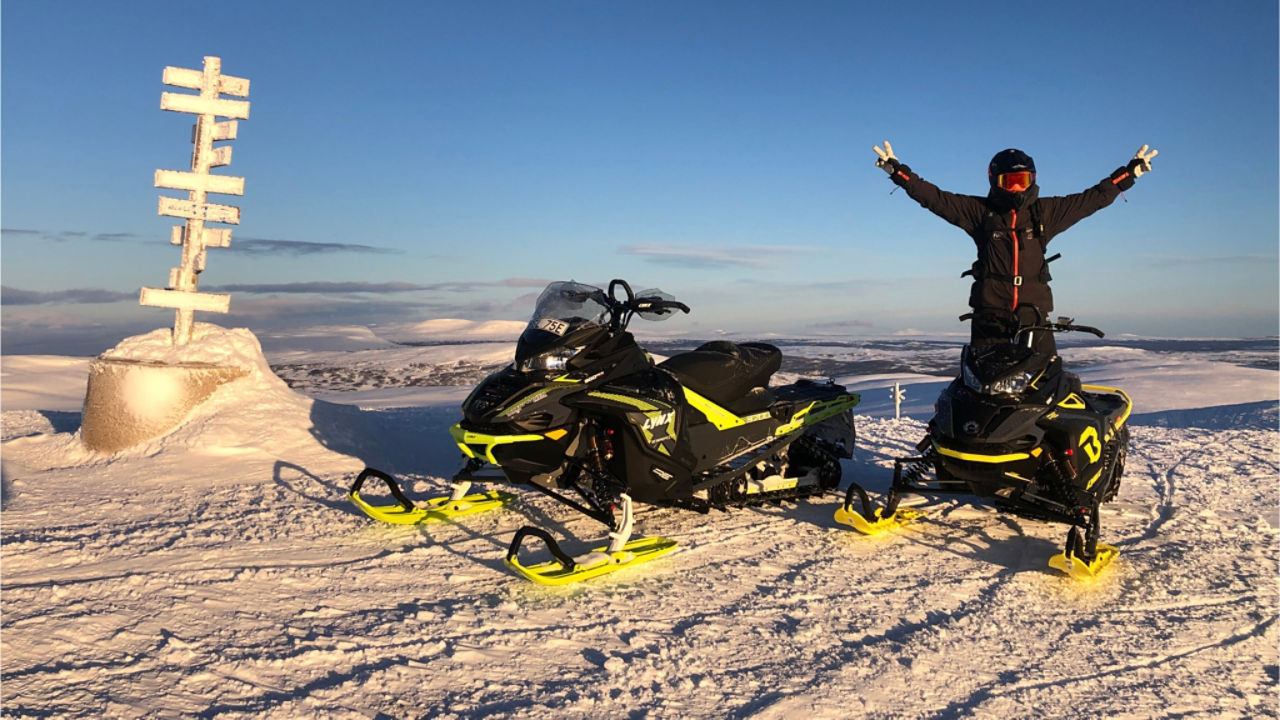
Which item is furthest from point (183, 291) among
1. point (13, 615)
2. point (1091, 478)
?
point (1091, 478)

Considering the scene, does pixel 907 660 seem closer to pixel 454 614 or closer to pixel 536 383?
pixel 454 614

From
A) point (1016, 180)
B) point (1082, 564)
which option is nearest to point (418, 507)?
point (1082, 564)

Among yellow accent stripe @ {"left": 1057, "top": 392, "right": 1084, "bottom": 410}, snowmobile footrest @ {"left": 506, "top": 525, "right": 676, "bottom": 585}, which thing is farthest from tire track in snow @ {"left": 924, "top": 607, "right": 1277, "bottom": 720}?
snowmobile footrest @ {"left": 506, "top": 525, "right": 676, "bottom": 585}

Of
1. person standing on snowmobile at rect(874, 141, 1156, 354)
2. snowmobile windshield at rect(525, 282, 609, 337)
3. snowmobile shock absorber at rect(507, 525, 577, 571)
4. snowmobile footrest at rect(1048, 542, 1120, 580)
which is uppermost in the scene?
person standing on snowmobile at rect(874, 141, 1156, 354)

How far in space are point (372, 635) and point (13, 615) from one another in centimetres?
160

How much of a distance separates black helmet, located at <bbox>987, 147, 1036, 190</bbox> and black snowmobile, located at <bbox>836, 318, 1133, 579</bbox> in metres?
1.15

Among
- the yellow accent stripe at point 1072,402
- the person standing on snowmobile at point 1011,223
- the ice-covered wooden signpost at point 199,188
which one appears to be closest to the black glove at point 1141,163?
the person standing on snowmobile at point 1011,223

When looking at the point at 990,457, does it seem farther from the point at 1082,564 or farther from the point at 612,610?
the point at 612,610

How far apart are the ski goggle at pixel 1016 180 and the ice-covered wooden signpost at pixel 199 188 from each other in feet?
22.7

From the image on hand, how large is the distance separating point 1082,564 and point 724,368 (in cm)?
Answer: 226

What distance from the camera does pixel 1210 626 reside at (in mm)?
3674

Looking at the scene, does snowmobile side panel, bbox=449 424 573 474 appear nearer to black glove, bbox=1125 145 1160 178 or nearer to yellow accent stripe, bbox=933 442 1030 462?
yellow accent stripe, bbox=933 442 1030 462

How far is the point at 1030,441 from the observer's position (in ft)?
14.8

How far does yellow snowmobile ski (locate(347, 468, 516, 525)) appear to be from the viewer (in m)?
5.10
